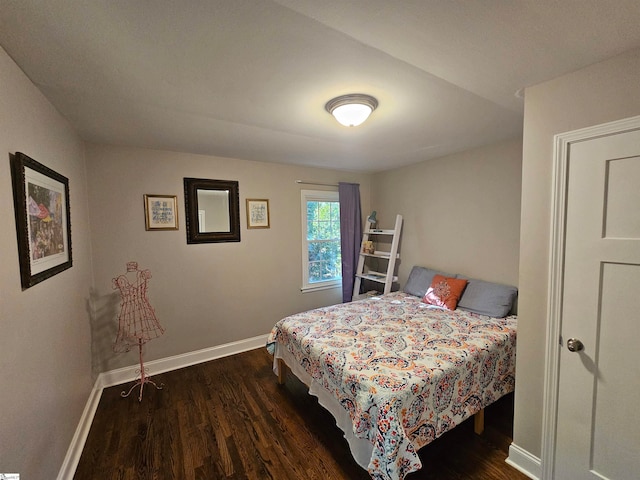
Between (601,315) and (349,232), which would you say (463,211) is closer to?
(349,232)

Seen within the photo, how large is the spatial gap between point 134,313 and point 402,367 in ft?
8.34

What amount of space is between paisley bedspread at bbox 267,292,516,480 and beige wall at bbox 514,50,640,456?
0.32 metres

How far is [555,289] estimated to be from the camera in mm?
1465

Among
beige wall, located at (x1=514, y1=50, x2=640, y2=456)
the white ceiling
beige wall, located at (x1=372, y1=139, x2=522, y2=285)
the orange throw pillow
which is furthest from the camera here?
the orange throw pillow

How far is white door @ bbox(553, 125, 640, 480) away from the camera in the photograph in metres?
1.25

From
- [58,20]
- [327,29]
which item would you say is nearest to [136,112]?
[58,20]

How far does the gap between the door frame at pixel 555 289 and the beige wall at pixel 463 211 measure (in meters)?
1.31

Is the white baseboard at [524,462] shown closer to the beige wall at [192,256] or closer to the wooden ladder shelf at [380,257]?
the wooden ladder shelf at [380,257]

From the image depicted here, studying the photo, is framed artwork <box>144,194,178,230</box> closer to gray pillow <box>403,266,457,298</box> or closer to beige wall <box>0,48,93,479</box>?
beige wall <box>0,48,93,479</box>

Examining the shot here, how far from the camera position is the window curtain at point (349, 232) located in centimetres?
393

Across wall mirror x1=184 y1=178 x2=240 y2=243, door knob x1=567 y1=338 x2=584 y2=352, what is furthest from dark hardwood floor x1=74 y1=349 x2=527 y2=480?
wall mirror x1=184 y1=178 x2=240 y2=243

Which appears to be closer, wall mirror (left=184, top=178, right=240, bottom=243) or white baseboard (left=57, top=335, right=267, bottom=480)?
white baseboard (left=57, top=335, right=267, bottom=480)

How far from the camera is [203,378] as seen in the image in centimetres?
270

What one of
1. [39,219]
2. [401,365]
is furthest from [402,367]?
[39,219]
